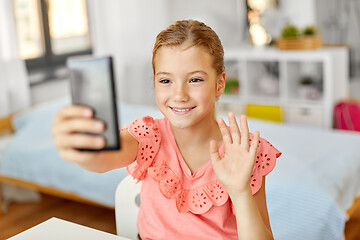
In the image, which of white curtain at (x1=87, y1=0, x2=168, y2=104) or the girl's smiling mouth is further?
white curtain at (x1=87, y1=0, x2=168, y2=104)

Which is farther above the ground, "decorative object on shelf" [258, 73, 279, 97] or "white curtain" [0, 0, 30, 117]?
"white curtain" [0, 0, 30, 117]

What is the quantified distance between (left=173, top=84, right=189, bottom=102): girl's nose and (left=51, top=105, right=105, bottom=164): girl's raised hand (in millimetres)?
325

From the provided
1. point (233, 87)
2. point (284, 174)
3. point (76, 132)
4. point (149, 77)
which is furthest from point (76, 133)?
point (233, 87)

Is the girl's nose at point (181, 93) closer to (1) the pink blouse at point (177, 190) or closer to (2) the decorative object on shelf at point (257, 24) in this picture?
(1) the pink blouse at point (177, 190)

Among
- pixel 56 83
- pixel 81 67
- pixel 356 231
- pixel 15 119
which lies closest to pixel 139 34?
pixel 56 83

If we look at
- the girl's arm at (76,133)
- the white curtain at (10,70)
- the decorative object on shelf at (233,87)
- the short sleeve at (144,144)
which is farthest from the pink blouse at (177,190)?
the decorative object on shelf at (233,87)

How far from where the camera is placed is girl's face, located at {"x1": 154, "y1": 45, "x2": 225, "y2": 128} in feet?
3.25

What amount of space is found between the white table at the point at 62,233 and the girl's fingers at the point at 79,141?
0.39 m

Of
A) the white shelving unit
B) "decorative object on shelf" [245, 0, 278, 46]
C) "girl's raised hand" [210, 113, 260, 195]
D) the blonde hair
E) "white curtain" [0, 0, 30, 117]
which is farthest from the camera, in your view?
"decorative object on shelf" [245, 0, 278, 46]

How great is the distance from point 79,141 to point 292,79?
297cm

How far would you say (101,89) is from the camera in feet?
2.16

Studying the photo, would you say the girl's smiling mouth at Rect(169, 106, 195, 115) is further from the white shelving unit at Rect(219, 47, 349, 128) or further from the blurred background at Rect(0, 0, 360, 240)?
the white shelving unit at Rect(219, 47, 349, 128)

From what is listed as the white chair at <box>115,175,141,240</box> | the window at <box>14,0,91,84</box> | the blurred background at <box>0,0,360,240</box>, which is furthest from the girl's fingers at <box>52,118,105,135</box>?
the window at <box>14,0,91,84</box>

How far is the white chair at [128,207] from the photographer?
1292mm
